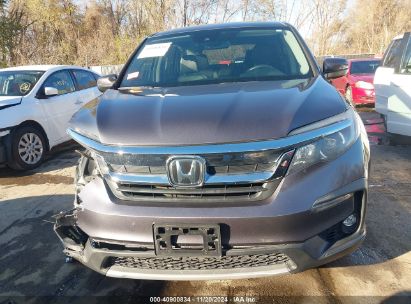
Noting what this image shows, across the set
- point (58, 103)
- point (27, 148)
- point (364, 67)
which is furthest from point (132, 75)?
point (364, 67)

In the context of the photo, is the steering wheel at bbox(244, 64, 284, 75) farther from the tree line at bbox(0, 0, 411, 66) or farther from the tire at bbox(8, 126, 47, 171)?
the tree line at bbox(0, 0, 411, 66)

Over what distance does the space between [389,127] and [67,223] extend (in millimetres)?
4855

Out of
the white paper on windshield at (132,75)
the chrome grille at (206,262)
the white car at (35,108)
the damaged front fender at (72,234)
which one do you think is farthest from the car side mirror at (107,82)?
the white car at (35,108)

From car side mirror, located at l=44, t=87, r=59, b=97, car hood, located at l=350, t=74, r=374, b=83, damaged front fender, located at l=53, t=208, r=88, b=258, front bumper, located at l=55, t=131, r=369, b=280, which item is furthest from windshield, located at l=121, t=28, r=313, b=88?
car hood, located at l=350, t=74, r=374, b=83

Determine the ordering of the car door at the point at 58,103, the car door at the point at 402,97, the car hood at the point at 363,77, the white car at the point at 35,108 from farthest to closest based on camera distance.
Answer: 1. the car hood at the point at 363,77
2. the car door at the point at 58,103
3. the white car at the point at 35,108
4. the car door at the point at 402,97

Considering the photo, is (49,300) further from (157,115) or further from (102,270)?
(157,115)

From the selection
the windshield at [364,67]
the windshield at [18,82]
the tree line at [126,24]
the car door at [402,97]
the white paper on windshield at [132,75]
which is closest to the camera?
the white paper on windshield at [132,75]

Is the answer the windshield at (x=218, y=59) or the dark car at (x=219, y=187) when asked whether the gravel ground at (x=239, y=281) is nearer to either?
the dark car at (x=219, y=187)

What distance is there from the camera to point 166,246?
80.6 inches

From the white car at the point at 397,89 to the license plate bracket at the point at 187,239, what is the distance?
4.19 m

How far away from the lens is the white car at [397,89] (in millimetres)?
5180

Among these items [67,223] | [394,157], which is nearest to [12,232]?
[67,223]

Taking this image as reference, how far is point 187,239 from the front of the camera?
2025 mm

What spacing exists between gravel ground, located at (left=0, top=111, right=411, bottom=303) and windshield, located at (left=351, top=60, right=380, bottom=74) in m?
7.74
